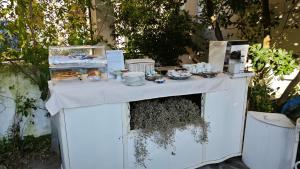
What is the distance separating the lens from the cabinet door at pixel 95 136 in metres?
2.04

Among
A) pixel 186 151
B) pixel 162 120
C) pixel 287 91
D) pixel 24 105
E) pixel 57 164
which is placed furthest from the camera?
pixel 287 91

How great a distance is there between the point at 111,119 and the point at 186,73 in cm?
79

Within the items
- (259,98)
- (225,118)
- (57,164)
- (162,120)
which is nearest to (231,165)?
(225,118)

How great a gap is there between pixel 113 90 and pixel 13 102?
1491mm

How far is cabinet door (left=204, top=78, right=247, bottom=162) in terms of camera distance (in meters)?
2.47

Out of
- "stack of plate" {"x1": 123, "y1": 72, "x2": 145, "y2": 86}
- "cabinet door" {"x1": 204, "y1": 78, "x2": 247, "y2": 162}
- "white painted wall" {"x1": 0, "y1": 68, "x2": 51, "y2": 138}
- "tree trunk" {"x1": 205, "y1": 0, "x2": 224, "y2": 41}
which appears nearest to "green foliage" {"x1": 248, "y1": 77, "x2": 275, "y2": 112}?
"cabinet door" {"x1": 204, "y1": 78, "x2": 247, "y2": 162}

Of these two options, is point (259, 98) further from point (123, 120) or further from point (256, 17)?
point (123, 120)

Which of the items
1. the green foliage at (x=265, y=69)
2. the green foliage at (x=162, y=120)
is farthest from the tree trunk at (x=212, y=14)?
the green foliage at (x=162, y=120)

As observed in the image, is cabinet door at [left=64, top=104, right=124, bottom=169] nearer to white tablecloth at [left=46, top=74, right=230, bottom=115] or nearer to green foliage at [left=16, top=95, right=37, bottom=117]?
white tablecloth at [left=46, top=74, right=230, bottom=115]

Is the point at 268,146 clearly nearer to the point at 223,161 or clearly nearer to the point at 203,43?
the point at 223,161

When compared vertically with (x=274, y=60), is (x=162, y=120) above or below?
below

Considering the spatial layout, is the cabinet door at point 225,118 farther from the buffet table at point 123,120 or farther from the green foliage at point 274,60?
the green foliage at point 274,60

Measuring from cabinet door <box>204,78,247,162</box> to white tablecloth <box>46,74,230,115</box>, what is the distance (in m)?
0.14

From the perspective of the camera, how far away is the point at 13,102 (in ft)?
9.50
